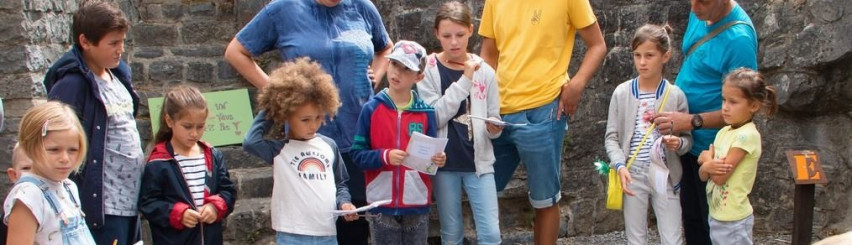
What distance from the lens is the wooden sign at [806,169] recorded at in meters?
4.36

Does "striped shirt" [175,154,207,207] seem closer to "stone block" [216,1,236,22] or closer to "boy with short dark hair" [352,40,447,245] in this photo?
"boy with short dark hair" [352,40,447,245]

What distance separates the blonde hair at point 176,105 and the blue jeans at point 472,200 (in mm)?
1168

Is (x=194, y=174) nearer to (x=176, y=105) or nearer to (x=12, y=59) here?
(x=176, y=105)

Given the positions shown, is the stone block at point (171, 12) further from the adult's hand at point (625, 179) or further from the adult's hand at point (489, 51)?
the adult's hand at point (625, 179)

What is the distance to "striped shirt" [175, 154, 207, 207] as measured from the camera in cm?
366

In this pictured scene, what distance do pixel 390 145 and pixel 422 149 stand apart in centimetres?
19

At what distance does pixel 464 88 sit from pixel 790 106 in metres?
2.51

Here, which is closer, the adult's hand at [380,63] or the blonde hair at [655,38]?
the blonde hair at [655,38]

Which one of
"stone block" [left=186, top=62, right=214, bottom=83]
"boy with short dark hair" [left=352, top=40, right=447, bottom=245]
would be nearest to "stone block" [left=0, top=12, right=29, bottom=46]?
"stone block" [left=186, top=62, right=214, bottom=83]

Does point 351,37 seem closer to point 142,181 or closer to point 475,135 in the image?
point 475,135

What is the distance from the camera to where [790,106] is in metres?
5.62

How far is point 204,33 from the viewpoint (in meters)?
6.65

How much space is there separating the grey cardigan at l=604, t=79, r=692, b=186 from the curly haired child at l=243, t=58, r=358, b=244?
1.37 meters

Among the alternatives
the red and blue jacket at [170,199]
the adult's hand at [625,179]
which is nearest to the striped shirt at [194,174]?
the red and blue jacket at [170,199]
